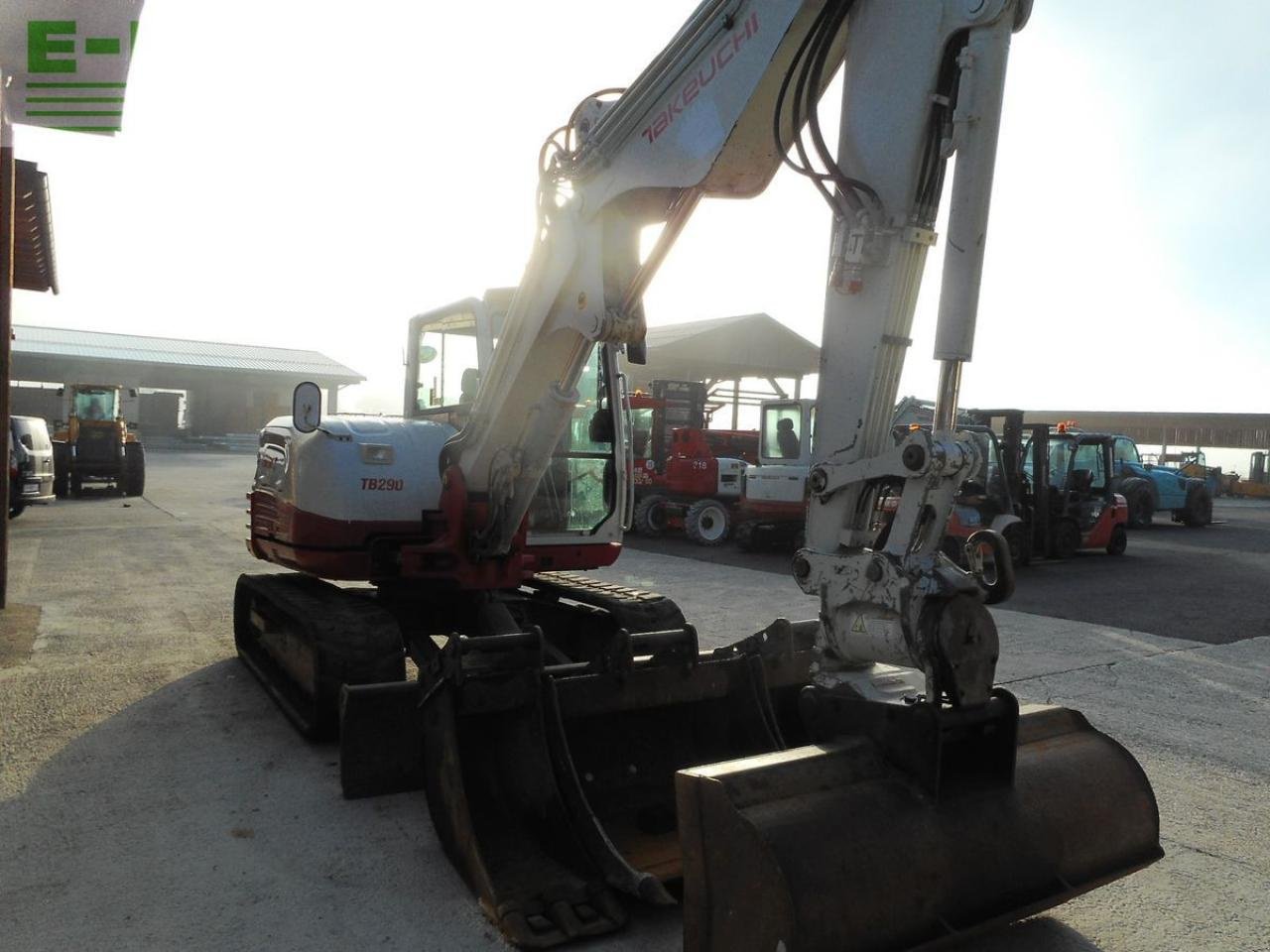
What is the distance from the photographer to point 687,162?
3.73 m

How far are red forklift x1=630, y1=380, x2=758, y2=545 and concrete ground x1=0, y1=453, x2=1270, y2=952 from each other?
705 centimetres

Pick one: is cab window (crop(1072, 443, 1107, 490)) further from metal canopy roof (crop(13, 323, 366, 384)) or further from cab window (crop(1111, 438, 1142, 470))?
metal canopy roof (crop(13, 323, 366, 384))

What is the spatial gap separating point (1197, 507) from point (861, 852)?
81.6 feet

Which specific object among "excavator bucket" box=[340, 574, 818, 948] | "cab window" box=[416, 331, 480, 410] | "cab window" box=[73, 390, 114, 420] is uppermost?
"cab window" box=[416, 331, 480, 410]

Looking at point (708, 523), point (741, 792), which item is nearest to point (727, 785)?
point (741, 792)

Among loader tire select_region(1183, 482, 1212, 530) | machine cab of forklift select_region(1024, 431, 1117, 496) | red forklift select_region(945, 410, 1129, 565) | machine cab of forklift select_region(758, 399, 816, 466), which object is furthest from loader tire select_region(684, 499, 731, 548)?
loader tire select_region(1183, 482, 1212, 530)

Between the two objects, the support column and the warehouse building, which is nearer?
the support column

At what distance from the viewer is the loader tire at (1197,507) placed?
2364 cm

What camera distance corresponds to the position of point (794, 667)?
14.0 ft

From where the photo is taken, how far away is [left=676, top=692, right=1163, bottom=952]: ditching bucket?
2.56 meters

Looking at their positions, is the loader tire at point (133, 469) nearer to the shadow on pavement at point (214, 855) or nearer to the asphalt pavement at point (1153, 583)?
the asphalt pavement at point (1153, 583)

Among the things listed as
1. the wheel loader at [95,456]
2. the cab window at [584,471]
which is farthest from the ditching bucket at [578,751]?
the wheel loader at [95,456]

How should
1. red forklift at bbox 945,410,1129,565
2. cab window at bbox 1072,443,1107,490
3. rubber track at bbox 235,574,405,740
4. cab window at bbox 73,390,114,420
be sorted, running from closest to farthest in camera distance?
rubber track at bbox 235,574,405,740 < red forklift at bbox 945,410,1129,565 < cab window at bbox 1072,443,1107,490 < cab window at bbox 73,390,114,420

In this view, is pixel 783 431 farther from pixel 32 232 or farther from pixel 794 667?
pixel 794 667
